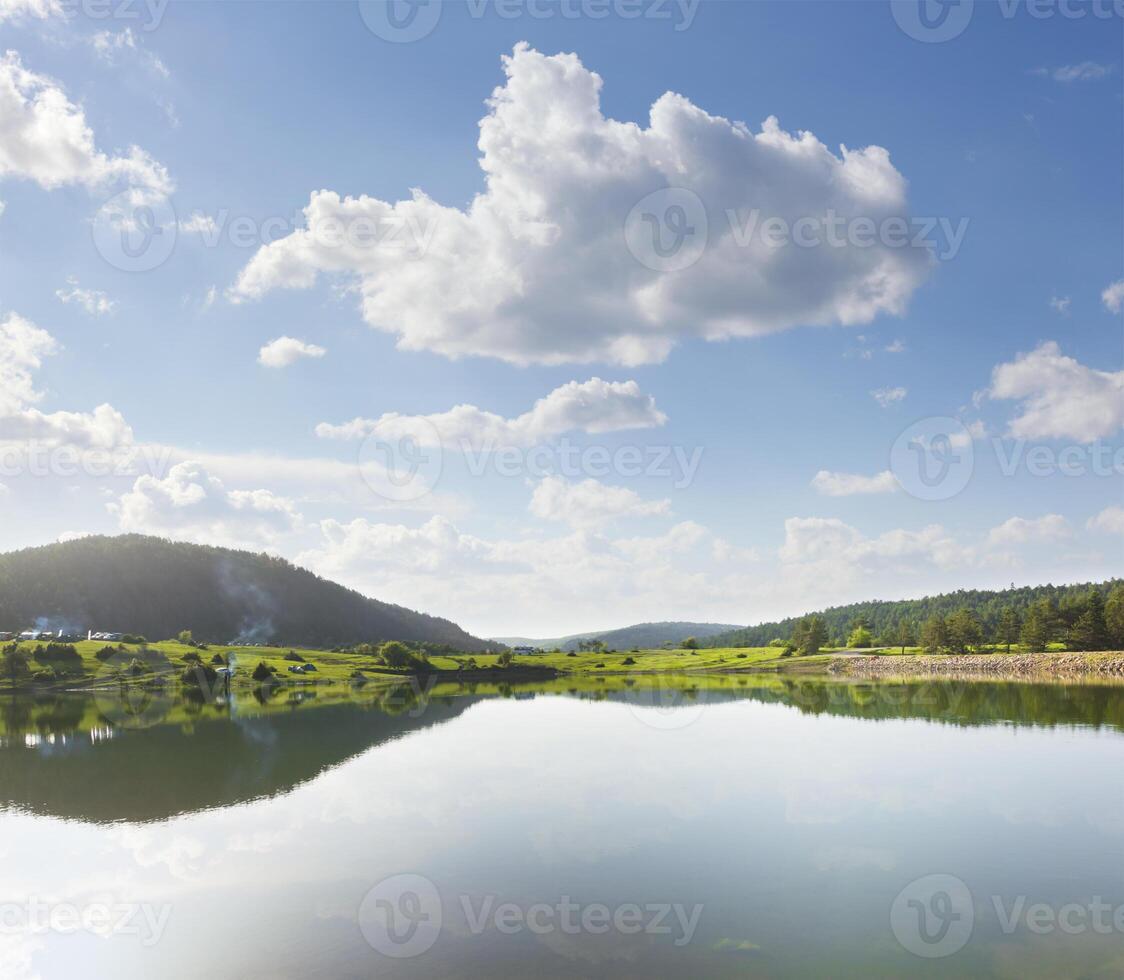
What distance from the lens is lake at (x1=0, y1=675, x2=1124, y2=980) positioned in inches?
958

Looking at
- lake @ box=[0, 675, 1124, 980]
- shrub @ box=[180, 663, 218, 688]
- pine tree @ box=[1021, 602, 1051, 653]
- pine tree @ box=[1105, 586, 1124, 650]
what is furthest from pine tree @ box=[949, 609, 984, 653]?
shrub @ box=[180, 663, 218, 688]

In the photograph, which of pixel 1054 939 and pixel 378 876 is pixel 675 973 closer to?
pixel 1054 939

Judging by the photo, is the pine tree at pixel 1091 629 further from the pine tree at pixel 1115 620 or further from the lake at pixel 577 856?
the lake at pixel 577 856

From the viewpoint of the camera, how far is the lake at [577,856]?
24328mm

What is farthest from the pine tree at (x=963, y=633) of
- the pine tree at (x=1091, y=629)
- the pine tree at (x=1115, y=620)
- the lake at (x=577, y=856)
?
the lake at (x=577, y=856)

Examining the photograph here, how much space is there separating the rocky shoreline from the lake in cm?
8081

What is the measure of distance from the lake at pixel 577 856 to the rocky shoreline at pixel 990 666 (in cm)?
8081

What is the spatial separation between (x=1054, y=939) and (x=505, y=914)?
1944 cm

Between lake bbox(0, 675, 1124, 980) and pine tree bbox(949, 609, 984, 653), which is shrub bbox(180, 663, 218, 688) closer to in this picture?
lake bbox(0, 675, 1124, 980)

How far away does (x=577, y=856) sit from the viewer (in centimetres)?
3469

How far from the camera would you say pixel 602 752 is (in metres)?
68.9

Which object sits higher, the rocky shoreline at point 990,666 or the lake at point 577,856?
the lake at point 577,856

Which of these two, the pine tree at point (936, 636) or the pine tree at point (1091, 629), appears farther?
the pine tree at point (936, 636)

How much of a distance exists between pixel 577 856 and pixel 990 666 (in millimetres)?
161857
